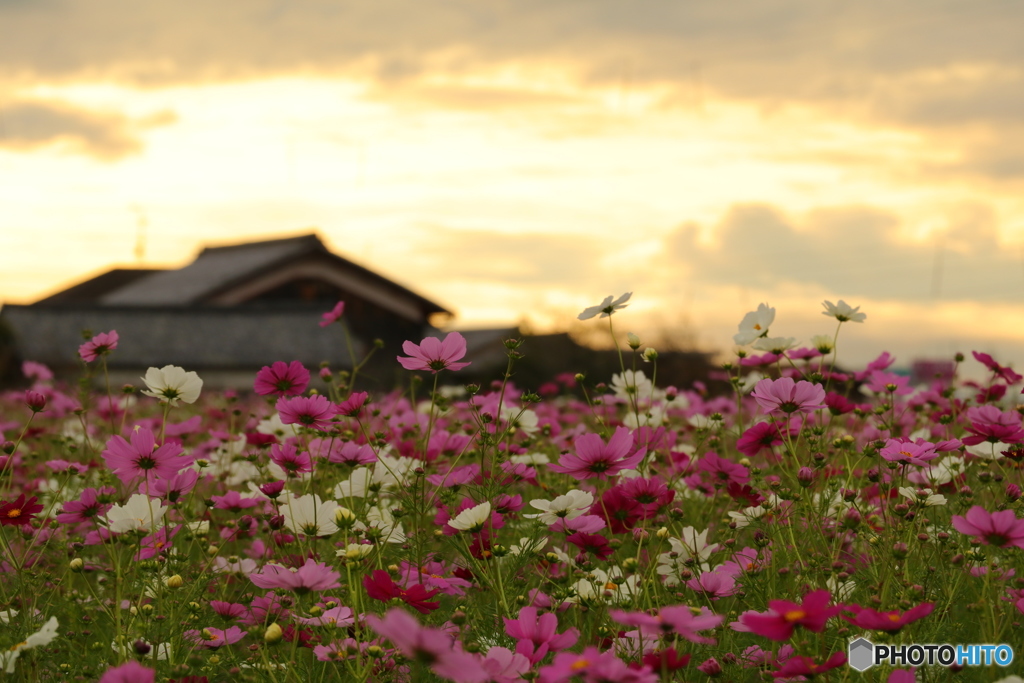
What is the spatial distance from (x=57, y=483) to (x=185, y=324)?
63.5ft

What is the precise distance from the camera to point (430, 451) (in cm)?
259

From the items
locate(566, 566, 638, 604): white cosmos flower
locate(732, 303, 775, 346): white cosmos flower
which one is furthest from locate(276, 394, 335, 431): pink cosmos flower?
locate(732, 303, 775, 346): white cosmos flower

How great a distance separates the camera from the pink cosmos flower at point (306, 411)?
6.64ft

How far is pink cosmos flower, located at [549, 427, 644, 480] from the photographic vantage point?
1848mm

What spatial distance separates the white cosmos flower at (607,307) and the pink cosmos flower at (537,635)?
859 millimetres

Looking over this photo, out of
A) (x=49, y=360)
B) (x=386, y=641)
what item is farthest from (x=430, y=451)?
(x=49, y=360)

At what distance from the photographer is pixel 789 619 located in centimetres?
117

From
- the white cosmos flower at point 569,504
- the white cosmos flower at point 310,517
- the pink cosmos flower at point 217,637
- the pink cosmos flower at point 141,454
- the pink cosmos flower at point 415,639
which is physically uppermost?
the pink cosmos flower at point 415,639

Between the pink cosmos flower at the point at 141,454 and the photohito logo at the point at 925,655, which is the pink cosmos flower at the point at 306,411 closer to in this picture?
the pink cosmos flower at the point at 141,454

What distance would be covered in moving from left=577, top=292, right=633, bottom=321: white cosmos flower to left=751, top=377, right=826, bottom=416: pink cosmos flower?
0.38m

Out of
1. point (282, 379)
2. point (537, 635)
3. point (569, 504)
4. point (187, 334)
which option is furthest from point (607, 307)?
point (187, 334)

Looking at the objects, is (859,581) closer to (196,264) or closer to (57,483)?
(57,483)

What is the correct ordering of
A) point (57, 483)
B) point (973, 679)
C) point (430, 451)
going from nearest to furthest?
1. point (973, 679)
2. point (430, 451)
3. point (57, 483)

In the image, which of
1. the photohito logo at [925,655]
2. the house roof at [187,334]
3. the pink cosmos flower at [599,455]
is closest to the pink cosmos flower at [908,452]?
the photohito logo at [925,655]
